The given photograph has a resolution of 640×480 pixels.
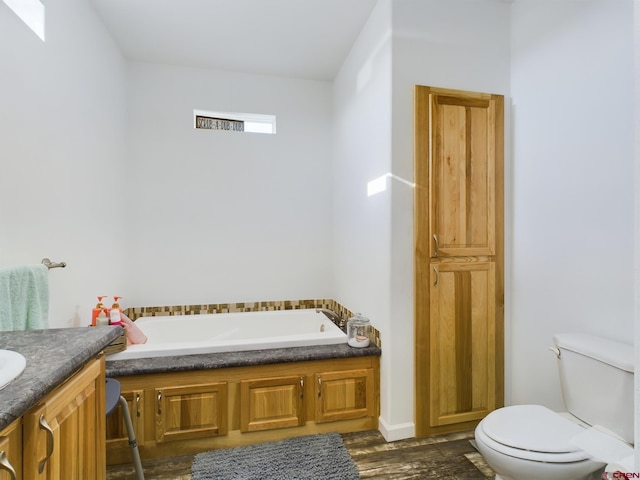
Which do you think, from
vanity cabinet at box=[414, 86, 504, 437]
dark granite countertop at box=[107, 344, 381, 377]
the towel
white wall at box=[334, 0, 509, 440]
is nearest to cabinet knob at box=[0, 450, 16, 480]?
the towel

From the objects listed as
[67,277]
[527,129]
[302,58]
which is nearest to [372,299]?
[527,129]

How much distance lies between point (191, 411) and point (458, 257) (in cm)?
182

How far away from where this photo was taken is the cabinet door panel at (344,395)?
85.8 inches

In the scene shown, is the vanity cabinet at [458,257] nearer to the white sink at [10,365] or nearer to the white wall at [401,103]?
the white wall at [401,103]

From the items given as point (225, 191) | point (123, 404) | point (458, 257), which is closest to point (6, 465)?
point (123, 404)

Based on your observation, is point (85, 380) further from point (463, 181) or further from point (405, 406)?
point (463, 181)

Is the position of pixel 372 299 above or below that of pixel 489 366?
above

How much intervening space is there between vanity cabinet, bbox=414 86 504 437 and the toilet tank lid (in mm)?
560

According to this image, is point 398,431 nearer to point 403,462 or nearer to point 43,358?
point 403,462

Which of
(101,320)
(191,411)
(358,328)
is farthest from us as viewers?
(358,328)

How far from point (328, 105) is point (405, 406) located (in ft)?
8.60

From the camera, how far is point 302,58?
2.88m

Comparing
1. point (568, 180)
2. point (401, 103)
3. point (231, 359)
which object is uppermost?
point (401, 103)

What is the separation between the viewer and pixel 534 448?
1.36 meters
